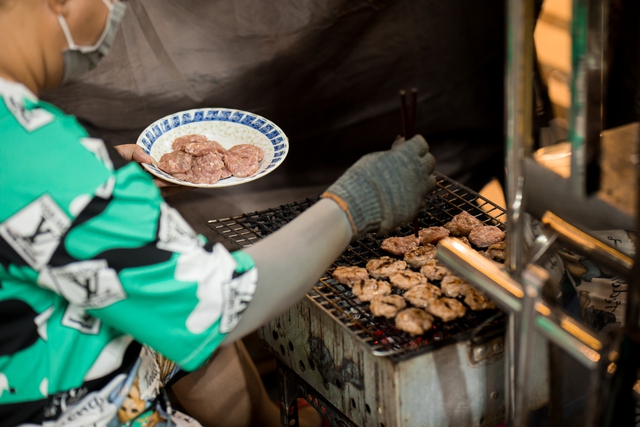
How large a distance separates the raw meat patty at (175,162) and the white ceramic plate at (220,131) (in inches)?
3.5

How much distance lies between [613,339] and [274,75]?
232 centimetres

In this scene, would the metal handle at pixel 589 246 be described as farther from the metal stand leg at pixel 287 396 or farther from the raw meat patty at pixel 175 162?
the raw meat patty at pixel 175 162

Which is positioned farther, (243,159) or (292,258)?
(243,159)

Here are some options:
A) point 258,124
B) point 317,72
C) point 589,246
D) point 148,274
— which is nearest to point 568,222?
point 589,246

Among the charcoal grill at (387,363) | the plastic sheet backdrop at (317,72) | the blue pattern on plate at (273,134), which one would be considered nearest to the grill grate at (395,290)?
the charcoal grill at (387,363)

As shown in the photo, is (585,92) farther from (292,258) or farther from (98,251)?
(98,251)

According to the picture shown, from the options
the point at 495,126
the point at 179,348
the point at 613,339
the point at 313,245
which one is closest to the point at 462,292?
the point at 313,245

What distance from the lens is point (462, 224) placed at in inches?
92.0

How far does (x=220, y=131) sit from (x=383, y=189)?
3.91ft

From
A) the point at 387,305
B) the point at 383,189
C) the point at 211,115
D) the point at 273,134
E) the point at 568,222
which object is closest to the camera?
the point at 568,222

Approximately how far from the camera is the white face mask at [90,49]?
1568 millimetres

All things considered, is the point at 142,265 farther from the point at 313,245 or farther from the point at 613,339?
the point at 613,339

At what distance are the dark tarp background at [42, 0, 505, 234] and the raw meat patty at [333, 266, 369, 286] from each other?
1.34 metres

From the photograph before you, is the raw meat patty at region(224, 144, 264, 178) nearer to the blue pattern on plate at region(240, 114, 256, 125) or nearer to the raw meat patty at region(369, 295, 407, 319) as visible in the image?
the blue pattern on plate at region(240, 114, 256, 125)
